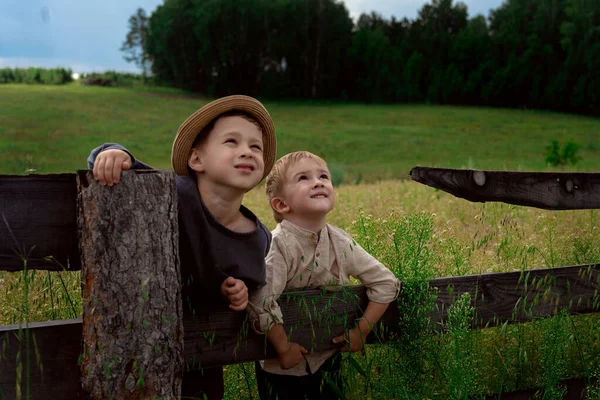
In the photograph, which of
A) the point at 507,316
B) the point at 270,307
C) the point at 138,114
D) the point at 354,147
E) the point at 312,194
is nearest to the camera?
the point at 270,307

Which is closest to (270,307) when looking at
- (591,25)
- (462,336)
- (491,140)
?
(462,336)

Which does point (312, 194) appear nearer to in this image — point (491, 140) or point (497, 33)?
point (491, 140)

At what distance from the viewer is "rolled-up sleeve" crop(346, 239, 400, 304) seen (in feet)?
10.1

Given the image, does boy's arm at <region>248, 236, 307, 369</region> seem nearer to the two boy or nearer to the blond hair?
the two boy

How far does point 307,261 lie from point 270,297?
35 centimetres

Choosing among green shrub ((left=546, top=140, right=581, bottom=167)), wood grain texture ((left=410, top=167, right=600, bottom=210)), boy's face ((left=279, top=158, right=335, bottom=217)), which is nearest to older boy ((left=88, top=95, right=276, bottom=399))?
boy's face ((left=279, top=158, right=335, bottom=217))

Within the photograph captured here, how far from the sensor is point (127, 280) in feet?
7.74

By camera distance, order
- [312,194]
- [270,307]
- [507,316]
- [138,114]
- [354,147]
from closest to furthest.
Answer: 1. [270,307]
2. [312,194]
3. [507,316]
4. [354,147]
5. [138,114]

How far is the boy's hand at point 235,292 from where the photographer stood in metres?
2.68

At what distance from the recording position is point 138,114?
3975 cm

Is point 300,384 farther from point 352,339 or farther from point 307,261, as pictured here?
point 307,261

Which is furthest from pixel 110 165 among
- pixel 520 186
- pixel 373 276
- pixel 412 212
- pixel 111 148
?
pixel 412 212

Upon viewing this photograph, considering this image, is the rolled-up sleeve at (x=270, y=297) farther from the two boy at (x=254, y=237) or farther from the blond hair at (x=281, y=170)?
the blond hair at (x=281, y=170)

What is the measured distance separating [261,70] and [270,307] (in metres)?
54.9
